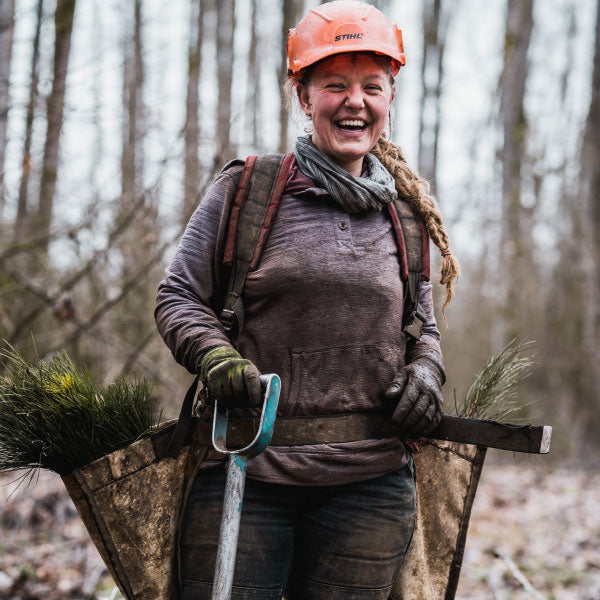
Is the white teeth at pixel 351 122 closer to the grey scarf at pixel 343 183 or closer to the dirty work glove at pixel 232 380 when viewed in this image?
the grey scarf at pixel 343 183

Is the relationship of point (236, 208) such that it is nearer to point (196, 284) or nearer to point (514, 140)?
point (196, 284)

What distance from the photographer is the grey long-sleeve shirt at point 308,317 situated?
192 cm

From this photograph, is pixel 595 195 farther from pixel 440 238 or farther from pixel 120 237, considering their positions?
pixel 440 238

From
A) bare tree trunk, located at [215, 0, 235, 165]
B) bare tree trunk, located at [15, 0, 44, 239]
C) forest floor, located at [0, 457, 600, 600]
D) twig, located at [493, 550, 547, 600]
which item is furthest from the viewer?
bare tree trunk, located at [215, 0, 235, 165]

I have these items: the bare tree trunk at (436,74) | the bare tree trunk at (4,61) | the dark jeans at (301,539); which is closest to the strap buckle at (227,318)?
the dark jeans at (301,539)

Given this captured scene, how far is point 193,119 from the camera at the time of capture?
4934mm

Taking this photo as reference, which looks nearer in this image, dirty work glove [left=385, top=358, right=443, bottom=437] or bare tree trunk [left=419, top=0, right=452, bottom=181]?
dirty work glove [left=385, top=358, right=443, bottom=437]

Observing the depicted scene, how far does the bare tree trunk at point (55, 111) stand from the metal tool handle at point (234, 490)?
346 centimetres

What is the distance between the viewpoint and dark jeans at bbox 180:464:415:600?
1898 millimetres

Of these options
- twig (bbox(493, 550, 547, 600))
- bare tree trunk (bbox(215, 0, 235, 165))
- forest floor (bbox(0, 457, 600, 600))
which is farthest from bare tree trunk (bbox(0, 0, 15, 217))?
bare tree trunk (bbox(215, 0, 235, 165))

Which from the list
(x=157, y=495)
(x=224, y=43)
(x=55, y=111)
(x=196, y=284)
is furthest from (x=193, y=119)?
(x=224, y=43)

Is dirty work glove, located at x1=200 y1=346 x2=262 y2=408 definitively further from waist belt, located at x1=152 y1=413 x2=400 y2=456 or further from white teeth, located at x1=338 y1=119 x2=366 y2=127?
white teeth, located at x1=338 y1=119 x2=366 y2=127

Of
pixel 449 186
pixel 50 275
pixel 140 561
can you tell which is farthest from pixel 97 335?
pixel 449 186

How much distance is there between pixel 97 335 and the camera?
5.60 m
